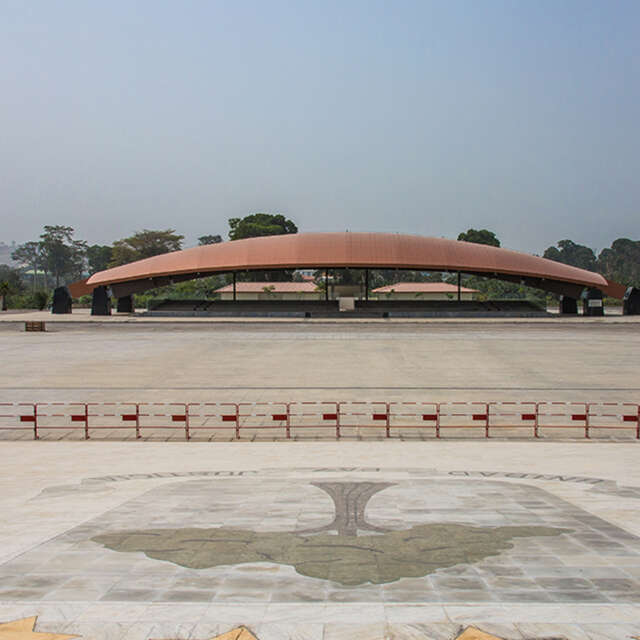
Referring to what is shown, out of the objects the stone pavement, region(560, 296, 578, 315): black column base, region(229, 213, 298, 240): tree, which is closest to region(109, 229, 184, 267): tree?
region(229, 213, 298, 240): tree

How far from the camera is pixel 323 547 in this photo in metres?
9.01

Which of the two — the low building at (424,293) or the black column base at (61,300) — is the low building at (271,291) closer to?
the low building at (424,293)

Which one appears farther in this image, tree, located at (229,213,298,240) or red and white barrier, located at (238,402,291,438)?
tree, located at (229,213,298,240)

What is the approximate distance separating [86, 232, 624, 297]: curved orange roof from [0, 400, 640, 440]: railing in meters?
44.6

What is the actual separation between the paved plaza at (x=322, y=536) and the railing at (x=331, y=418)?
797mm

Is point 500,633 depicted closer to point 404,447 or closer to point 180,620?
point 180,620

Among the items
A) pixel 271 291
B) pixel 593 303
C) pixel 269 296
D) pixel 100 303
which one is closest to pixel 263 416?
pixel 100 303

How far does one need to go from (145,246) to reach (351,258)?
95.4 meters

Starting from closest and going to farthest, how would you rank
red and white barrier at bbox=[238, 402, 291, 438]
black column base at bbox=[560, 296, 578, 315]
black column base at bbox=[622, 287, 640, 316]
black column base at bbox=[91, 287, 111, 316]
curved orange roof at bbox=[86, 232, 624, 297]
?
red and white barrier at bbox=[238, 402, 291, 438]
curved orange roof at bbox=[86, 232, 624, 297]
black column base at bbox=[91, 287, 111, 316]
black column base at bbox=[622, 287, 640, 316]
black column base at bbox=[560, 296, 578, 315]

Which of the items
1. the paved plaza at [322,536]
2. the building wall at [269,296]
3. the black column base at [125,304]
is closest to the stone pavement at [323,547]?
the paved plaza at [322,536]

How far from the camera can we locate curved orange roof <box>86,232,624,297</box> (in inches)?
2621

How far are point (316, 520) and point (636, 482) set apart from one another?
23.5ft

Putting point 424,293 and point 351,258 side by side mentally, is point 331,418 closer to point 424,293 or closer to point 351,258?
point 351,258

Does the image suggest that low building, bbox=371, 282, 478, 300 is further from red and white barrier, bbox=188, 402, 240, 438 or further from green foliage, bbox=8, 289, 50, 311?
red and white barrier, bbox=188, 402, 240, 438
